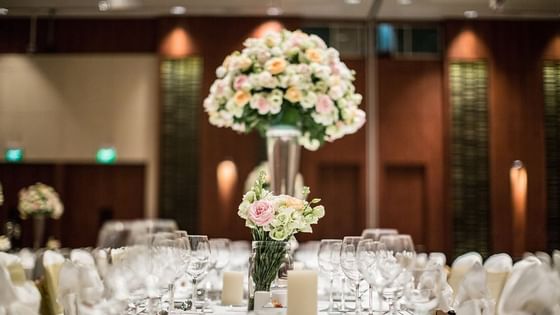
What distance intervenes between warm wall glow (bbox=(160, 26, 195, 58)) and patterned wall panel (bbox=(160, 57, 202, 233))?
0.27 m

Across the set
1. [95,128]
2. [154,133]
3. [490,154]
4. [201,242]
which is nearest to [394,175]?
[490,154]

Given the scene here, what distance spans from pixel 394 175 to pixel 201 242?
7.61m

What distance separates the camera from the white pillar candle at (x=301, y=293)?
96.7 inches

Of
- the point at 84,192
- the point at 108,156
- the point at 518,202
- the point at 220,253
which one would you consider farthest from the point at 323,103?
the point at 84,192

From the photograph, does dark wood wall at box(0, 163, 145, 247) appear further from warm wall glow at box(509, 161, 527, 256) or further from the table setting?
the table setting

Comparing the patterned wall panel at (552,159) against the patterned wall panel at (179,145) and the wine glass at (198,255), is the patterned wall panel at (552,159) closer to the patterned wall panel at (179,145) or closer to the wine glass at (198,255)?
the patterned wall panel at (179,145)

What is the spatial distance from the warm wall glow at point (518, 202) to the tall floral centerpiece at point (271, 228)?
7.42 metres

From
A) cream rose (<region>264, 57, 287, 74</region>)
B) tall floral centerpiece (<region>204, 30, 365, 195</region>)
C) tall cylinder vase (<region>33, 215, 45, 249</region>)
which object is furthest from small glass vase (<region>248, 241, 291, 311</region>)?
tall cylinder vase (<region>33, 215, 45, 249</region>)

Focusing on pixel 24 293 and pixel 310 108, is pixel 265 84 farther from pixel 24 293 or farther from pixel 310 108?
pixel 24 293

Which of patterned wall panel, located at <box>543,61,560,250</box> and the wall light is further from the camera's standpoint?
the wall light

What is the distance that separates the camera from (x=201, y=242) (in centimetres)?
276

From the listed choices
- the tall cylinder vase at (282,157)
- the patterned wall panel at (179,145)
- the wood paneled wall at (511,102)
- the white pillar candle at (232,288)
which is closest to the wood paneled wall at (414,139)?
the wood paneled wall at (511,102)

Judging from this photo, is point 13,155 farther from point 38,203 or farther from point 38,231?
point 38,203

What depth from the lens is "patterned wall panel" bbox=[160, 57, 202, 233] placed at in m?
9.86
